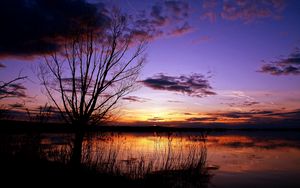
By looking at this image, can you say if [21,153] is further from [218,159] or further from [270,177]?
[218,159]

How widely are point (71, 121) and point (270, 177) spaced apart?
10860 mm

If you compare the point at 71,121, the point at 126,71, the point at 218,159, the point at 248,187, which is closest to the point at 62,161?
the point at 71,121

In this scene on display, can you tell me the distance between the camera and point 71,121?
13.2 m

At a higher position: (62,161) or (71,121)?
(71,121)

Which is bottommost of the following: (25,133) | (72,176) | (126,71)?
(72,176)

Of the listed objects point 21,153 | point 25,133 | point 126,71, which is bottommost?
point 21,153

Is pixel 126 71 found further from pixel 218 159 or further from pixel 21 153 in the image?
pixel 218 159

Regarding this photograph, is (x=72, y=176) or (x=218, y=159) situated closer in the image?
(x=72, y=176)

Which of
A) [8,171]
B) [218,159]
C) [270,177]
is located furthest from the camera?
[218,159]

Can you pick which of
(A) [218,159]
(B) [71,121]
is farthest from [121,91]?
(A) [218,159]

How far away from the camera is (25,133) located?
13.3 meters

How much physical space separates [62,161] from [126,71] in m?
4.93

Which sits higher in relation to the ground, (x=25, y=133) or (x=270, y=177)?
(x=25, y=133)

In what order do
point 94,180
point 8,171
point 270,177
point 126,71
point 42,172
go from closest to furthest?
point 8,171
point 42,172
point 94,180
point 126,71
point 270,177
